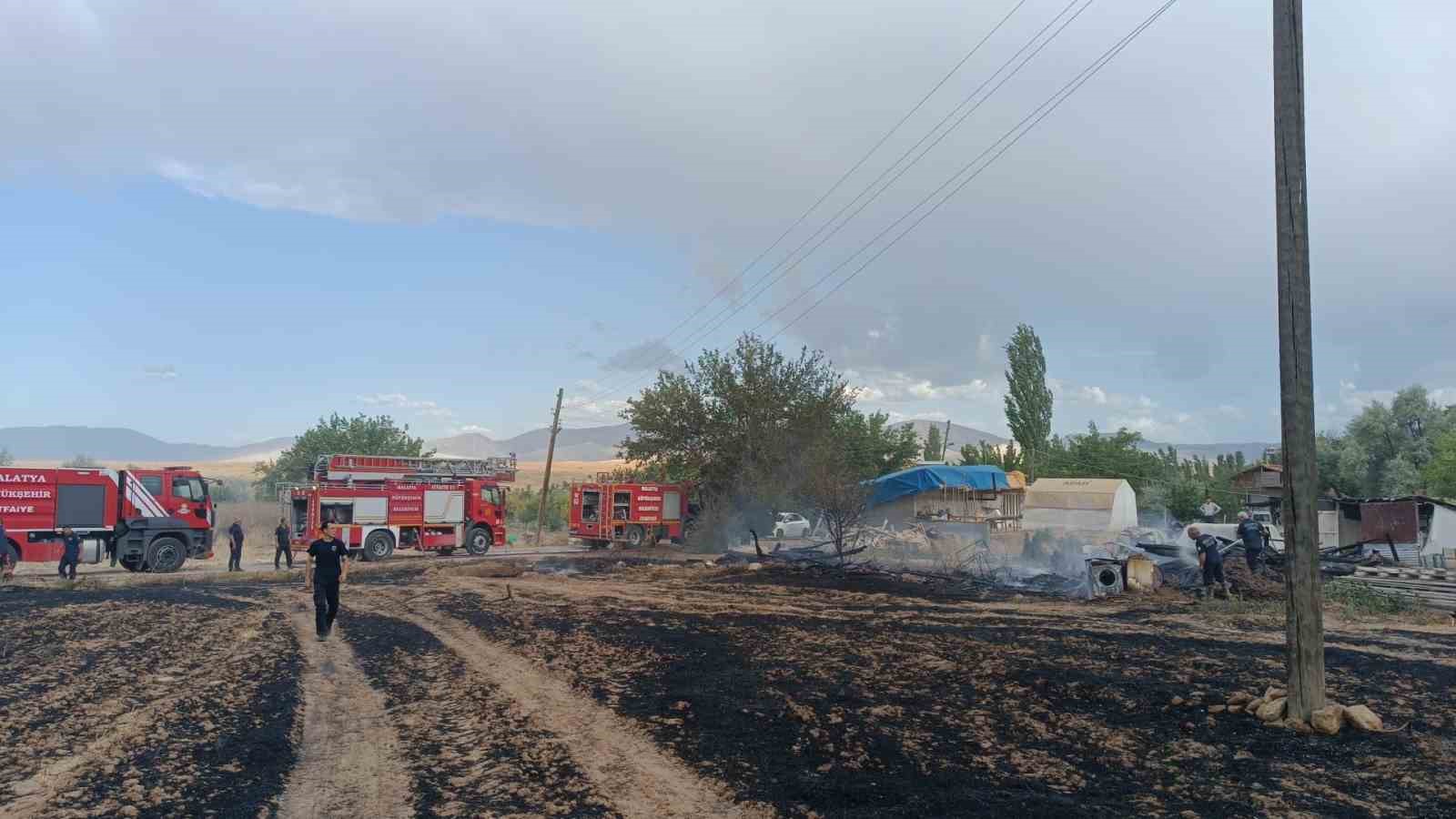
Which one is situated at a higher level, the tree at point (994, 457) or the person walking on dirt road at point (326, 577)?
the tree at point (994, 457)

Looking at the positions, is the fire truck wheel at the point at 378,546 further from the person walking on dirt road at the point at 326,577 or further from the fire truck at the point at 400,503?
the person walking on dirt road at the point at 326,577

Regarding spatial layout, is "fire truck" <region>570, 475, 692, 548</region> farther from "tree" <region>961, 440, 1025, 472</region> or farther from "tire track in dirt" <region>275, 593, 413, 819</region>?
"tire track in dirt" <region>275, 593, 413, 819</region>

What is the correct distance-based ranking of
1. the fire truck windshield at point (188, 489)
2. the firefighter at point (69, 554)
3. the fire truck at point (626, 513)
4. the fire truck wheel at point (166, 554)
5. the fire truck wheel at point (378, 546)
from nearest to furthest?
the firefighter at point (69, 554)
the fire truck wheel at point (166, 554)
the fire truck windshield at point (188, 489)
the fire truck wheel at point (378, 546)
the fire truck at point (626, 513)

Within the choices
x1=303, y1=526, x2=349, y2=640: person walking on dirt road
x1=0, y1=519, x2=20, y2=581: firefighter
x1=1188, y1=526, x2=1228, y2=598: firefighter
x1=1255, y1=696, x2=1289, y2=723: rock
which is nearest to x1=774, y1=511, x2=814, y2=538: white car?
x1=1188, y1=526, x2=1228, y2=598: firefighter

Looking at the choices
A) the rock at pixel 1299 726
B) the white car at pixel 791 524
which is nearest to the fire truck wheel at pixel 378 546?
the white car at pixel 791 524

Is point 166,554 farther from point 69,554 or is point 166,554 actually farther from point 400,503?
point 400,503

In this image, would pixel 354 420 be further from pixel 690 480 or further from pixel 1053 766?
pixel 1053 766

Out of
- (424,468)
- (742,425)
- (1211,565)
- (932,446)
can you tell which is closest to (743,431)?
(742,425)

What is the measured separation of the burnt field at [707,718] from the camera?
6.35 m

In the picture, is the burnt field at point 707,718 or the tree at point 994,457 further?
the tree at point 994,457

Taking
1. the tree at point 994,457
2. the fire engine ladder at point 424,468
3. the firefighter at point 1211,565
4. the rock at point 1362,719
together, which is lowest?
the rock at point 1362,719

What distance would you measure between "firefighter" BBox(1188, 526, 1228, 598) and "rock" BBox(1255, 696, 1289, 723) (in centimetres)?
997

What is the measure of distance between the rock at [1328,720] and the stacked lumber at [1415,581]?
443 inches

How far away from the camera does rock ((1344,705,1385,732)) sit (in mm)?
7770
